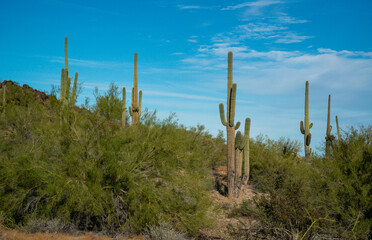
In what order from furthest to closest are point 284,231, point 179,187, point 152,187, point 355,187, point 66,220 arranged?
1. point 179,187
2. point 152,187
3. point 66,220
4. point 355,187
5. point 284,231

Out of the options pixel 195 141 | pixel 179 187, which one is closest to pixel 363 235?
pixel 179 187

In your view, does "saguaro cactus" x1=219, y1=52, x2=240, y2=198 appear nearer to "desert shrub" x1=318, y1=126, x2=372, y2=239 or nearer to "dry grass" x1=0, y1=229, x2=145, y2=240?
"desert shrub" x1=318, y1=126, x2=372, y2=239

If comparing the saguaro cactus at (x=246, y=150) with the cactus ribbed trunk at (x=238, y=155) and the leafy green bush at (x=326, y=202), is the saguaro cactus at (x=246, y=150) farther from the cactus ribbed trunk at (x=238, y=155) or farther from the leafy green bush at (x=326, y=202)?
the leafy green bush at (x=326, y=202)

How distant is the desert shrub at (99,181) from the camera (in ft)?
34.4

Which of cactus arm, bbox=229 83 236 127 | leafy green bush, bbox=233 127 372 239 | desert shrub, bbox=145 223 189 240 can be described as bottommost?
desert shrub, bbox=145 223 189 240

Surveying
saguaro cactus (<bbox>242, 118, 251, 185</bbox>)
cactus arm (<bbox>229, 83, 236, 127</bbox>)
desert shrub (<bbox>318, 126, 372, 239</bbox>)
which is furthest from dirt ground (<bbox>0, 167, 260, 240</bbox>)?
cactus arm (<bbox>229, 83, 236, 127</bbox>)

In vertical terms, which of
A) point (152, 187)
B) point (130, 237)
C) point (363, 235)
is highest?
point (152, 187)

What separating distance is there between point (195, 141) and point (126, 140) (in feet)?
34.8

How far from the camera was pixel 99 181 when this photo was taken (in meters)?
10.5

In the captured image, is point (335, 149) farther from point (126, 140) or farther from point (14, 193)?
point (14, 193)

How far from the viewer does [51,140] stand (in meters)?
12.0

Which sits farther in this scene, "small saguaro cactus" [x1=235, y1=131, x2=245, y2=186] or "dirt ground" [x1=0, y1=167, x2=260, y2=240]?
"small saguaro cactus" [x1=235, y1=131, x2=245, y2=186]

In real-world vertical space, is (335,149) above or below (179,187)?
above

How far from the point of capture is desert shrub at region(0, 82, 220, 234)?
10500 millimetres
